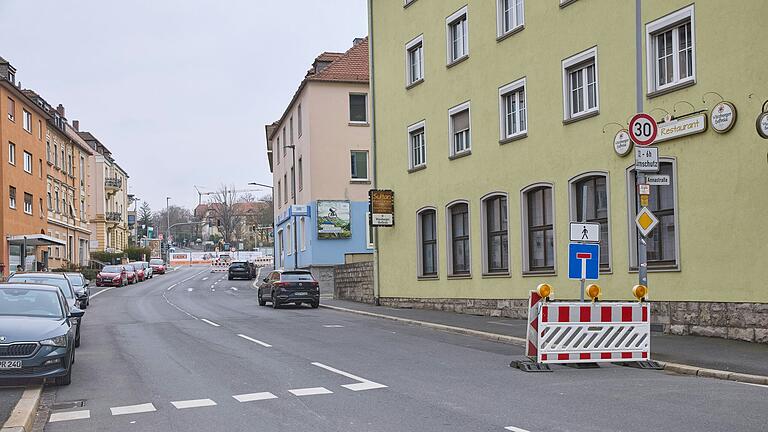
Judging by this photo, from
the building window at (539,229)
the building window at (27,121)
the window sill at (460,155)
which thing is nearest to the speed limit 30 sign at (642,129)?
the building window at (539,229)

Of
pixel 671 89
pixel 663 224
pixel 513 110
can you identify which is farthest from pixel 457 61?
pixel 663 224

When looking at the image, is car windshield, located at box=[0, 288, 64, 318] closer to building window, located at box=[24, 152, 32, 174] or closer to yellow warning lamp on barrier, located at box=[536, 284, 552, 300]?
yellow warning lamp on barrier, located at box=[536, 284, 552, 300]

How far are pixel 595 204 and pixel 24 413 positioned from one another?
14.6m

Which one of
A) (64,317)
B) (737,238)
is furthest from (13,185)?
(737,238)

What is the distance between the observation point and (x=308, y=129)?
45.7 metres

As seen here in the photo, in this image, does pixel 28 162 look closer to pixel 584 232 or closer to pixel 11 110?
pixel 11 110

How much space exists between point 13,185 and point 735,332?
151 ft

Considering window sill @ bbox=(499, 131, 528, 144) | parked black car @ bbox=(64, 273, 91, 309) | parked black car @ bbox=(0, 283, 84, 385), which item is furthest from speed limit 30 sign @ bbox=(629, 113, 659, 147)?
parked black car @ bbox=(64, 273, 91, 309)

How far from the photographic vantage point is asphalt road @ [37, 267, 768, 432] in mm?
8508

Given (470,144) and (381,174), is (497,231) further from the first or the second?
(381,174)

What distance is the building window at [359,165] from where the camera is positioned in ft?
152

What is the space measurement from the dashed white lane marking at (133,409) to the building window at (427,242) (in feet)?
61.6

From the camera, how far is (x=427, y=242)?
2869cm

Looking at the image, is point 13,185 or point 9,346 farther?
point 13,185
